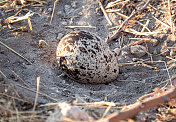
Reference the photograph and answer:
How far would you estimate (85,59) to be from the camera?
118 inches

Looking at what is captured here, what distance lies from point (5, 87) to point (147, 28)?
2781 millimetres

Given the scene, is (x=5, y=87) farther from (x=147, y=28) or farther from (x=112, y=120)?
(x=147, y=28)

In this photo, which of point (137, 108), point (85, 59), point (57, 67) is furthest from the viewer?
point (57, 67)

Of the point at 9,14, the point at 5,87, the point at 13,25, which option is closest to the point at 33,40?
the point at 13,25

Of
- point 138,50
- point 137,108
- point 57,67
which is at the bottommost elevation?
point 137,108

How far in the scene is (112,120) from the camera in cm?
179

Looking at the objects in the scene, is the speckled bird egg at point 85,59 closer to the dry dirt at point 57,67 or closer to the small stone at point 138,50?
the dry dirt at point 57,67

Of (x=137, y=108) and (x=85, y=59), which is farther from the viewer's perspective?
(x=85, y=59)

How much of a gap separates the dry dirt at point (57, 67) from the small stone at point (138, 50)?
0.07 metres

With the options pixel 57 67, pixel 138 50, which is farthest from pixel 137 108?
pixel 138 50

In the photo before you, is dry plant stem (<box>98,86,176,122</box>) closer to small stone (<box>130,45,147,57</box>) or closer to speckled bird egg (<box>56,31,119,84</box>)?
speckled bird egg (<box>56,31,119,84</box>)

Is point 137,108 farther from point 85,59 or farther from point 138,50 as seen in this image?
point 138,50

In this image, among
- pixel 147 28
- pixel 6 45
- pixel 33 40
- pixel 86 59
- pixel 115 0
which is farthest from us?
pixel 115 0

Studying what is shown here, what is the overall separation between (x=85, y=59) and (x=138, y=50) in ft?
3.99
